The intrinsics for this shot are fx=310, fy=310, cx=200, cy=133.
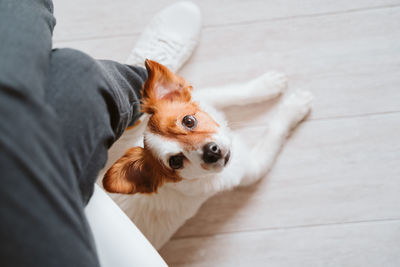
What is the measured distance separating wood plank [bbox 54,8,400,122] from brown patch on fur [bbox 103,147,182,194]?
592 millimetres

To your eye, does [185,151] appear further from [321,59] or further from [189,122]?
[321,59]

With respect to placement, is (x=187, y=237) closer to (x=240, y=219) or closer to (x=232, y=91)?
(x=240, y=219)

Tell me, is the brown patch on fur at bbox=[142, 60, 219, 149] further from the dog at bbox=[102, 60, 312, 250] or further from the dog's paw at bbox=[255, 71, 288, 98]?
the dog's paw at bbox=[255, 71, 288, 98]

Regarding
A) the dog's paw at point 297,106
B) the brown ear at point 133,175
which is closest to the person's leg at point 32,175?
the brown ear at point 133,175

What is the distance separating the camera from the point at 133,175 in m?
1.17

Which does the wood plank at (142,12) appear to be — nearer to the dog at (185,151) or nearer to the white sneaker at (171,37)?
the white sneaker at (171,37)

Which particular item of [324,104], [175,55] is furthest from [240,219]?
[175,55]

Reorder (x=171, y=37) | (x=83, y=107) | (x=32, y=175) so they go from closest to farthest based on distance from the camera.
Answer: (x=32, y=175)
(x=83, y=107)
(x=171, y=37)

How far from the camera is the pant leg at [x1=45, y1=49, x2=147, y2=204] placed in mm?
800

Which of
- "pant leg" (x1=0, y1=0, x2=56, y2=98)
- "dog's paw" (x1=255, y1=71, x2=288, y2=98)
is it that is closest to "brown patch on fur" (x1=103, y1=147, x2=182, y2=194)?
"pant leg" (x1=0, y1=0, x2=56, y2=98)

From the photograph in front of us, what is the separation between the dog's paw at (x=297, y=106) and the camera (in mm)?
1573

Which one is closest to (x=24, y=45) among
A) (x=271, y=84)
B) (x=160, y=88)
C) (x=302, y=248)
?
(x=160, y=88)

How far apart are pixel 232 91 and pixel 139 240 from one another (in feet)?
2.95

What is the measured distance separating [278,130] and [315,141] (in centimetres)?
21
